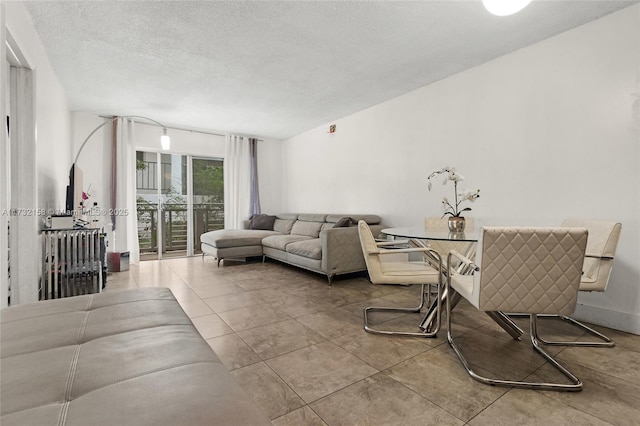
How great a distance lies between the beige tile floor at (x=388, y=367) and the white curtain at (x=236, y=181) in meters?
3.25

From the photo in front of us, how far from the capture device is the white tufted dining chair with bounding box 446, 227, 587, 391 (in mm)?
1565

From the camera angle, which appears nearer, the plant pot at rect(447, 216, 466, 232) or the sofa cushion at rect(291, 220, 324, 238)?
the plant pot at rect(447, 216, 466, 232)

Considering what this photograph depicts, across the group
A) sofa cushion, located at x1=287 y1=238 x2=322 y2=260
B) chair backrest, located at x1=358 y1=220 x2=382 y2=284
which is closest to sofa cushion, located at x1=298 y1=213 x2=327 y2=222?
sofa cushion, located at x1=287 y1=238 x2=322 y2=260

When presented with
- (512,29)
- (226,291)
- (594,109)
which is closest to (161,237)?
(226,291)

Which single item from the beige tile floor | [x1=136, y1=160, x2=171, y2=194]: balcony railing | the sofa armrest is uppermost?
[x1=136, y1=160, x2=171, y2=194]: balcony railing

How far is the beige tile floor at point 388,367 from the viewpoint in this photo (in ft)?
4.59

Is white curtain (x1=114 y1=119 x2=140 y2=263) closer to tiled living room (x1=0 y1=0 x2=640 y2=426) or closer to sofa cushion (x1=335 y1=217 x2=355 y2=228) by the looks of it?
tiled living room (x1=0 y1=0 x2=640 y2=426)

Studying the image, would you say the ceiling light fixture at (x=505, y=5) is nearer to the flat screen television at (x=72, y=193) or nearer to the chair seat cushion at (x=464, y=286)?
the chair seat cushion at (x=464, y=286)

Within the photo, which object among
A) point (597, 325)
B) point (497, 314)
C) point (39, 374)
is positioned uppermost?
point (39, 374)

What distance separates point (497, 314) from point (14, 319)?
2.70m

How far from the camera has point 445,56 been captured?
3.10 metres

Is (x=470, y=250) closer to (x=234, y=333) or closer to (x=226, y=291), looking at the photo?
(x=234, y=333)

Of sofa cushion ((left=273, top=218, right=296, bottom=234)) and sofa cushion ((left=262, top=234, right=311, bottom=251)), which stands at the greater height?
sofa cushion ((left=273, top=218, right=296, bottom=234))

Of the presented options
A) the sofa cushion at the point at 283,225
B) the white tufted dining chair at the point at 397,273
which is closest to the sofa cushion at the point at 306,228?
the sofa cushion at the point at 283,225
